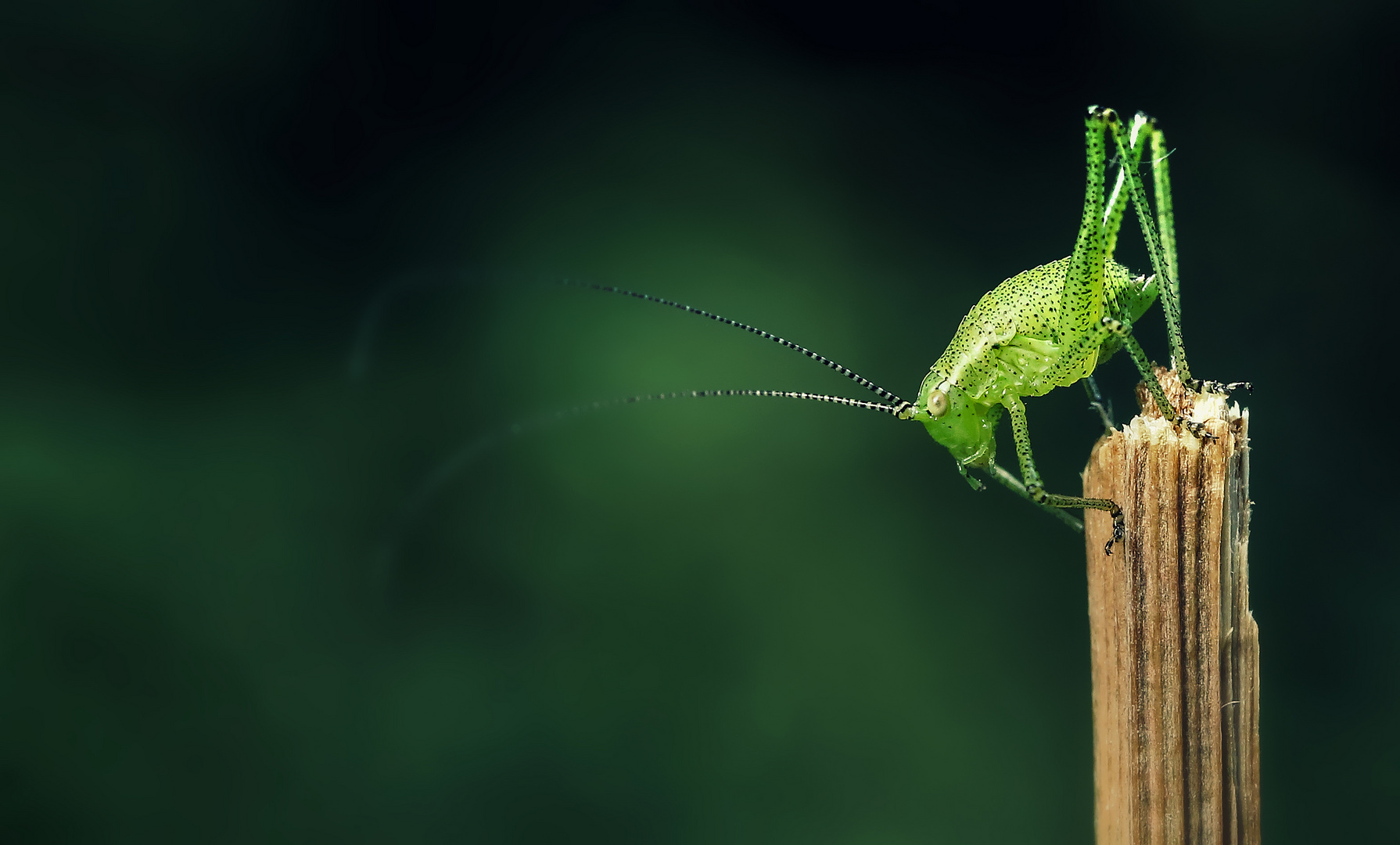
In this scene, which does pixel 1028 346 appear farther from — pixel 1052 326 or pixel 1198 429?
pixel 1198 429

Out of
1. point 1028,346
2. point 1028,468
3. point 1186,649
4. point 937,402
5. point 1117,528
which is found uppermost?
point 1028,346

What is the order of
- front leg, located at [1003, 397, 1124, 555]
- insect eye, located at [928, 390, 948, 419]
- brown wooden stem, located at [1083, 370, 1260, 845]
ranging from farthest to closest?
1. insect eye, located at [928, 390, 948, 419]
2. front leg, located at [1003, 397, 1124, 555]
3. brown wooden stem, located at [1083, 370, 1260, 845]

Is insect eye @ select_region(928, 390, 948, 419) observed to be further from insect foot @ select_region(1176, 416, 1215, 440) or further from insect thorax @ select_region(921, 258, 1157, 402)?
insect foot @ select_region(1176, 416, 1215, 440)

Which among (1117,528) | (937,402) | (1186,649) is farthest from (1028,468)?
(1186,649)

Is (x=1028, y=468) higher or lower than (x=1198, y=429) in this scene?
higher

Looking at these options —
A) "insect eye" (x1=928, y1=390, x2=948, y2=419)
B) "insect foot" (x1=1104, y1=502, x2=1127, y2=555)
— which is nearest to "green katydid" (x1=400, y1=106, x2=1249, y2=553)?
"insect eye" (x1=928, y1=390, x2=948, y2=419)
